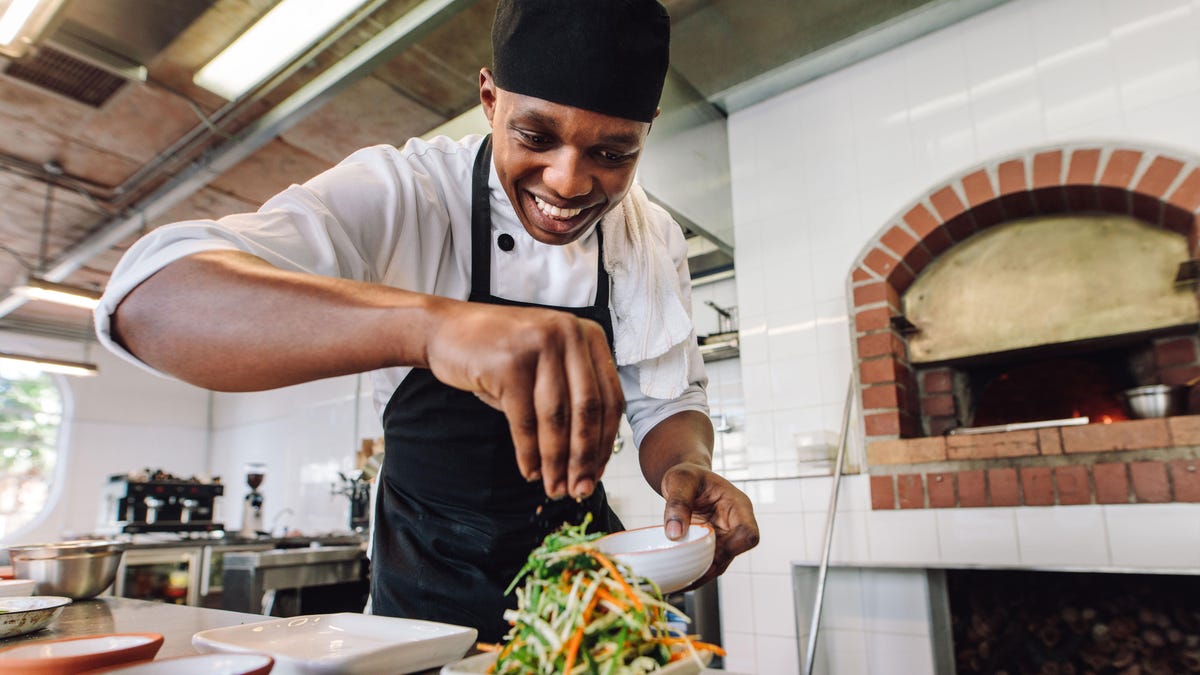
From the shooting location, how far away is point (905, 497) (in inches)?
114

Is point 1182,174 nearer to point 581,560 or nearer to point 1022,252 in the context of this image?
point 1022,252

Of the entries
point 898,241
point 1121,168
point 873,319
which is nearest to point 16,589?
point 873,319

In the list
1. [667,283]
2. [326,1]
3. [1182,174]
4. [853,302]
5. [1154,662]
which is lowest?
[1154,662]

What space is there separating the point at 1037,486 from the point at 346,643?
2.64 metres

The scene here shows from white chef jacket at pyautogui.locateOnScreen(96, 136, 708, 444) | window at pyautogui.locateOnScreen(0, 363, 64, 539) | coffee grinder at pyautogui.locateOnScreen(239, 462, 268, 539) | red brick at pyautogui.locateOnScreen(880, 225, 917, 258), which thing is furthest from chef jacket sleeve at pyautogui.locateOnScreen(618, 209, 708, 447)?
window at pyautogui.locateOnScreen(0, 363, 64, 539)

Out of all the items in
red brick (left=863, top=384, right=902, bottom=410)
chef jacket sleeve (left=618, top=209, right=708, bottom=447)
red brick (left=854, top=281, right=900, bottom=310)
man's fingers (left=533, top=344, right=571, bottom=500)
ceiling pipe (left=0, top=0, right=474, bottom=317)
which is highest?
ceiling pipe (left=0, top=0, right=474, bottom=317)

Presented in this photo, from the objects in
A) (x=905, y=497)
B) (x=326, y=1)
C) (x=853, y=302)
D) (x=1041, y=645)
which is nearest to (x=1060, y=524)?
(x=905, y=497)

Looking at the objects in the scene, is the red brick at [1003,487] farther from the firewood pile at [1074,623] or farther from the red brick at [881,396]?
the firewood pile at [1074,623]

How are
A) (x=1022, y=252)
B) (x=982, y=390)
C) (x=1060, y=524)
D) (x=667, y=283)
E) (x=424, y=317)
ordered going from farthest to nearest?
(x=982, y=390), (x=1022, y=252), (x=1060, y=524), (x=667, y=283), (x=424, y=317)

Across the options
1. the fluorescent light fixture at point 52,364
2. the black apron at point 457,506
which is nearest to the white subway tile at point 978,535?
the black apron at point 457,506

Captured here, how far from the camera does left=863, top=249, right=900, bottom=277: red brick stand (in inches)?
130

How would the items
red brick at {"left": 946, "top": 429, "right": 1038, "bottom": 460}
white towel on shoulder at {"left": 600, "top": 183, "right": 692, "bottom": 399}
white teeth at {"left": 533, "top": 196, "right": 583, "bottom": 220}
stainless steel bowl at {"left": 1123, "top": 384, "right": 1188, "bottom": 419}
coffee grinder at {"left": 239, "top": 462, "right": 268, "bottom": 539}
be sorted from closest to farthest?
white teeth at {"left": 533, "top": 196, "right": 583, "bottom": 220}
white towel on shoulder at {"left": 600, "top": 183, "right": 692, "bottom": 399}
stainless steel bowl at {"left": 1123, "top": 384, "right": 1188, "bottom": 419}
red brick at {"left": 946, "top": 429, "right": 1038, "bottom": 460}
coffee grinder at {"left": 239, "top": 462, "right": 268, "bottom": 539}

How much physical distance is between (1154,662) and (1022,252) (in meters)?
1.72

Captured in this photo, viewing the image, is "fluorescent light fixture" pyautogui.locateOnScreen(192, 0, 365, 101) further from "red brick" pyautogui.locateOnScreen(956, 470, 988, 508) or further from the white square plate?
"red brick" pyautogui.locateOnScreen(956, 470, 988, 508)
